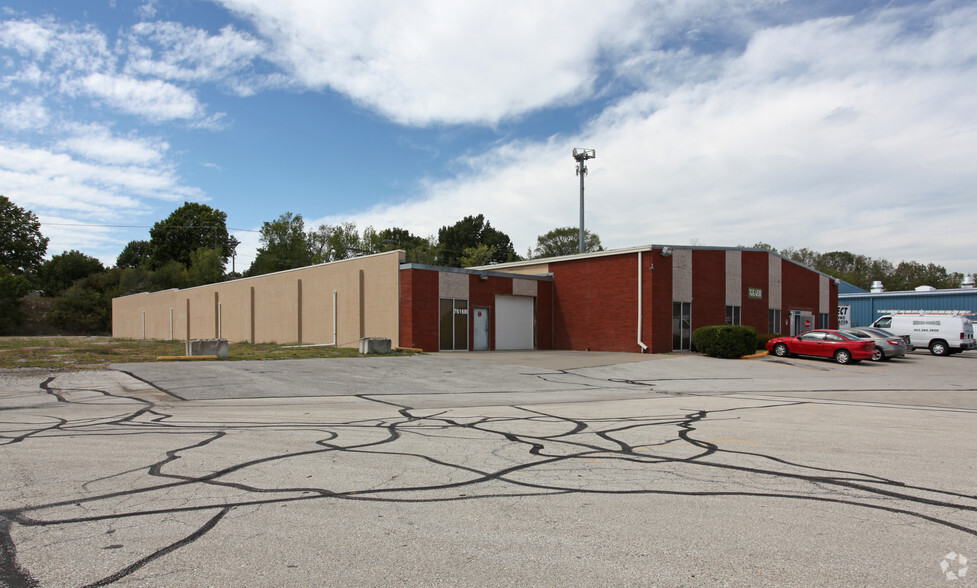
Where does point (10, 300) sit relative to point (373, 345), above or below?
above

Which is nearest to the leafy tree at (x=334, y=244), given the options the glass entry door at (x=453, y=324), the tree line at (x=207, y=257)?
the tree line at (x=207, y=257)

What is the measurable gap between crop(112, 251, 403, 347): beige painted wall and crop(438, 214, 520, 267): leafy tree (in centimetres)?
3055

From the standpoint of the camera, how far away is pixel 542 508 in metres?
5.03

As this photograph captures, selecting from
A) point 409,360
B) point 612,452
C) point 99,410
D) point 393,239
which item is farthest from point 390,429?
point 393,239

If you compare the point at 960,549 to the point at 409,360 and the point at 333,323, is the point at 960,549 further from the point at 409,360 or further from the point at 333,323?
the point at 333,323

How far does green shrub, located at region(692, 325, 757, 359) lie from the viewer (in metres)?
25.8

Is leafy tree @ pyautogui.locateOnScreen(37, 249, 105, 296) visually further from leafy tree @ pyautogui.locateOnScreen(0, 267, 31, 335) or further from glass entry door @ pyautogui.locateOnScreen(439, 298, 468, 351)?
glass entry door @ pyautogui.locateOnScreen(439, 298, 468, 351)

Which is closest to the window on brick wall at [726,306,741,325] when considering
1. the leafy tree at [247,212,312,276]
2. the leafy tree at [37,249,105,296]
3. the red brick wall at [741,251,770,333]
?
the red brick wall at [741,251,770,333]

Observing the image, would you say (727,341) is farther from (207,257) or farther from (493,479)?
(207,257)

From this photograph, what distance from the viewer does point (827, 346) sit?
25266 millimetres

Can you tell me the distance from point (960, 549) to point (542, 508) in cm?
295

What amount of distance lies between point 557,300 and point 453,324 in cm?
680

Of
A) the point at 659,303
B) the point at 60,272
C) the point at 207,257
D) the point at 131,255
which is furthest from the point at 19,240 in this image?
the point at 659,303

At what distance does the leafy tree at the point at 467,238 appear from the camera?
7312 cm
